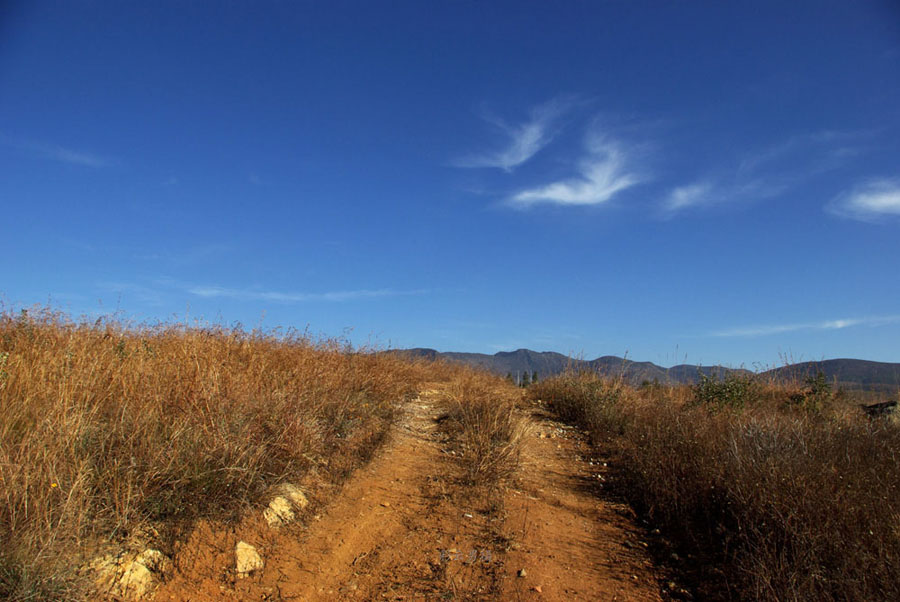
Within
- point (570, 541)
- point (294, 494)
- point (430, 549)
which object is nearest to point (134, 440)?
point (294, 494)

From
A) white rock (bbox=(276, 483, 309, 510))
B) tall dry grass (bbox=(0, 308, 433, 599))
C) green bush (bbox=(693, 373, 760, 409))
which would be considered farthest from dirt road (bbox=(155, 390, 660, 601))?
green bush (bbox=(693, 373, 760, 409))

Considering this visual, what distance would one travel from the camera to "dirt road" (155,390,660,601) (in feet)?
11.7

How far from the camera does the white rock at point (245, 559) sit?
3.61m

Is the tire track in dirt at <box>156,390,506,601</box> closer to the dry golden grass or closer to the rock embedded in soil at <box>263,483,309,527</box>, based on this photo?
the rock embedded in soil at <box>263,483,309,527</box>

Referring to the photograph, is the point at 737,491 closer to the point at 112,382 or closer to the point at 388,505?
the point at 388,505

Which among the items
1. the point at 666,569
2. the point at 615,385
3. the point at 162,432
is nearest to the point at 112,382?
the point at 162,432

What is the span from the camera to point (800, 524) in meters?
3.79

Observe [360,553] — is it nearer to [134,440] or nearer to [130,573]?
[130,573]

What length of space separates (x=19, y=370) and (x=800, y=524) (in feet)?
22.8

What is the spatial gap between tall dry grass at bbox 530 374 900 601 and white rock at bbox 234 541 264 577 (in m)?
3.39

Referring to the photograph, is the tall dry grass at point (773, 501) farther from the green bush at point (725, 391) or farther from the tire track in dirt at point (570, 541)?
the green bush at point (725, 391)

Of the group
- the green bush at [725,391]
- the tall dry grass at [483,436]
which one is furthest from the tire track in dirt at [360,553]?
the green bush at [725,391]

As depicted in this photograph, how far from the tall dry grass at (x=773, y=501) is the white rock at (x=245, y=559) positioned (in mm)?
3386

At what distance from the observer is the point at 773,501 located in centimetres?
409
